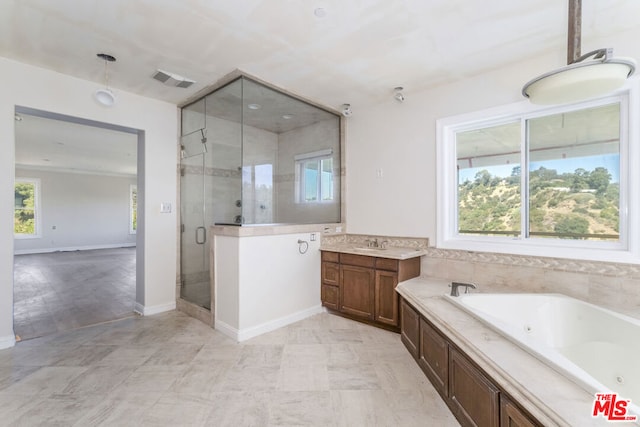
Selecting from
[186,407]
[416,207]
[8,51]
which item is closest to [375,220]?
[416,207]

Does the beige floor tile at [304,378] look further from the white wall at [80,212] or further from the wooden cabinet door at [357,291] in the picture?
the white wall at [80,212]

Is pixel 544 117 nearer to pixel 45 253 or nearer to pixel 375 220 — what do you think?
pixel 375 220

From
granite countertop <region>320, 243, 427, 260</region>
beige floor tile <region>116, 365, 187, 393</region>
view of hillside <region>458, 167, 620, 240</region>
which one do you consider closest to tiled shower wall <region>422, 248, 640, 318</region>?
granite countertop <region>320, 243, 427, 260</region>

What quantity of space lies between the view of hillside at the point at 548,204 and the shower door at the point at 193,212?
124 inches

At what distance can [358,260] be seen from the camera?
339 centimetres

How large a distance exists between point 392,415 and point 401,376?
47 cm

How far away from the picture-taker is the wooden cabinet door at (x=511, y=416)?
1.20 meters

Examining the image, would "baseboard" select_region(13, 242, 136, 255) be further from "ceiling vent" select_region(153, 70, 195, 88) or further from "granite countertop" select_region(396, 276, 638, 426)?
"granite countertop" select_region(396, 276, 638, 426)

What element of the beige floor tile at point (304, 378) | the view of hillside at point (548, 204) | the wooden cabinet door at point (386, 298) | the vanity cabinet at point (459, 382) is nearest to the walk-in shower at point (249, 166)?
the wooden cabinet door at point (386, 298)

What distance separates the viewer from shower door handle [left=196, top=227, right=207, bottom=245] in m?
3.73

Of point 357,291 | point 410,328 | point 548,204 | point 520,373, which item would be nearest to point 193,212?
point 357,291

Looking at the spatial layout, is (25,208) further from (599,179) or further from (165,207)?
(599,179)

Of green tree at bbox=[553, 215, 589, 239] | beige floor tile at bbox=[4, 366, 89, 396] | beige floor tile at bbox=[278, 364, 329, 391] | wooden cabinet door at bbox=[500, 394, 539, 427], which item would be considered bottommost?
beige floor tile at bbox=[278, 364, 329, 391]

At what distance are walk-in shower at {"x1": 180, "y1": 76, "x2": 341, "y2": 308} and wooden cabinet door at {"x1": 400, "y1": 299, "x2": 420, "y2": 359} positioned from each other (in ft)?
5.47
